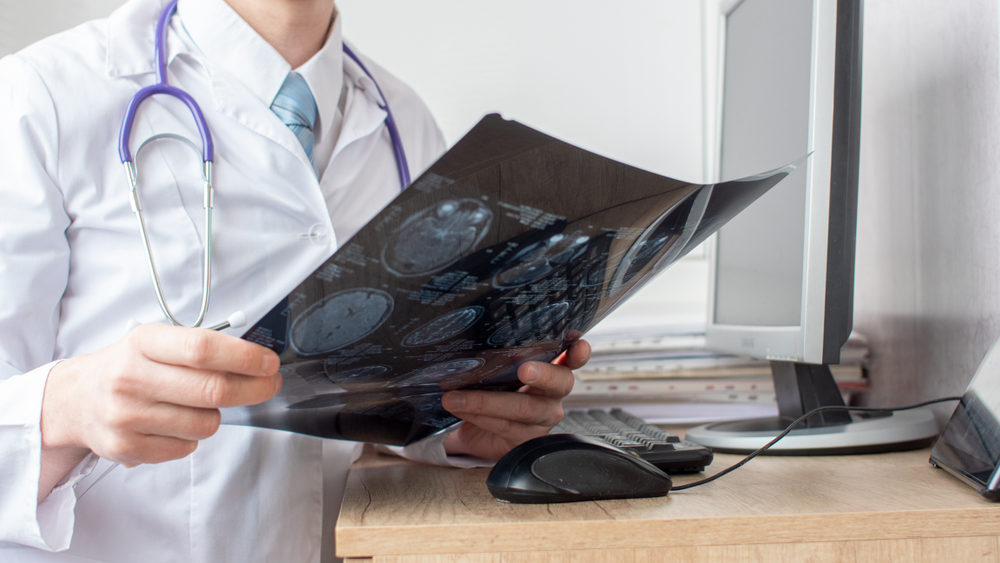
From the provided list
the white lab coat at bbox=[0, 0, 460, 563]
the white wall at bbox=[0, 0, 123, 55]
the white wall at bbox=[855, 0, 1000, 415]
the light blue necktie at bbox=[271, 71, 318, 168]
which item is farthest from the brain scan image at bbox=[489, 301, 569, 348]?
the white wall at bbox=[0, 0, 123, 55]

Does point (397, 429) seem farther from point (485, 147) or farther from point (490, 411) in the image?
point (485, 147)

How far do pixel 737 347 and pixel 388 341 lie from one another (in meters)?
0.61

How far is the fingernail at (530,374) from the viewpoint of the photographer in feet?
2.05

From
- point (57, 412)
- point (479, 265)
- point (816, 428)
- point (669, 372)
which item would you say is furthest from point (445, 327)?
point (669, 372)

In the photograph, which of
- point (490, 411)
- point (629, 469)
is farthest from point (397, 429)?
point (629, 469)

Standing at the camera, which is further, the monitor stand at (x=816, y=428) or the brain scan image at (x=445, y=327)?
the monitor stand at (x=816, y=428)

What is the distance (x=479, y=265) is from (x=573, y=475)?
0.20m

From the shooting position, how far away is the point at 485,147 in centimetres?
34

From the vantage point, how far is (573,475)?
0.51m

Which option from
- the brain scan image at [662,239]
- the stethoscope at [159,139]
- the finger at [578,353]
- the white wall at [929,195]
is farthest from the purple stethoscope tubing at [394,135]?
the white wall at [929,195]

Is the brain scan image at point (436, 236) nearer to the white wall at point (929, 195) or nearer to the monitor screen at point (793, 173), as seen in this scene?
the monitor screen at point (793, 173)

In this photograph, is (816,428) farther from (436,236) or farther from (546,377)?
(436,236)

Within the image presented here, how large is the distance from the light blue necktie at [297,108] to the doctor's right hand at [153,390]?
369mm

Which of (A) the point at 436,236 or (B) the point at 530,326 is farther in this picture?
(B) the point at 530,326
